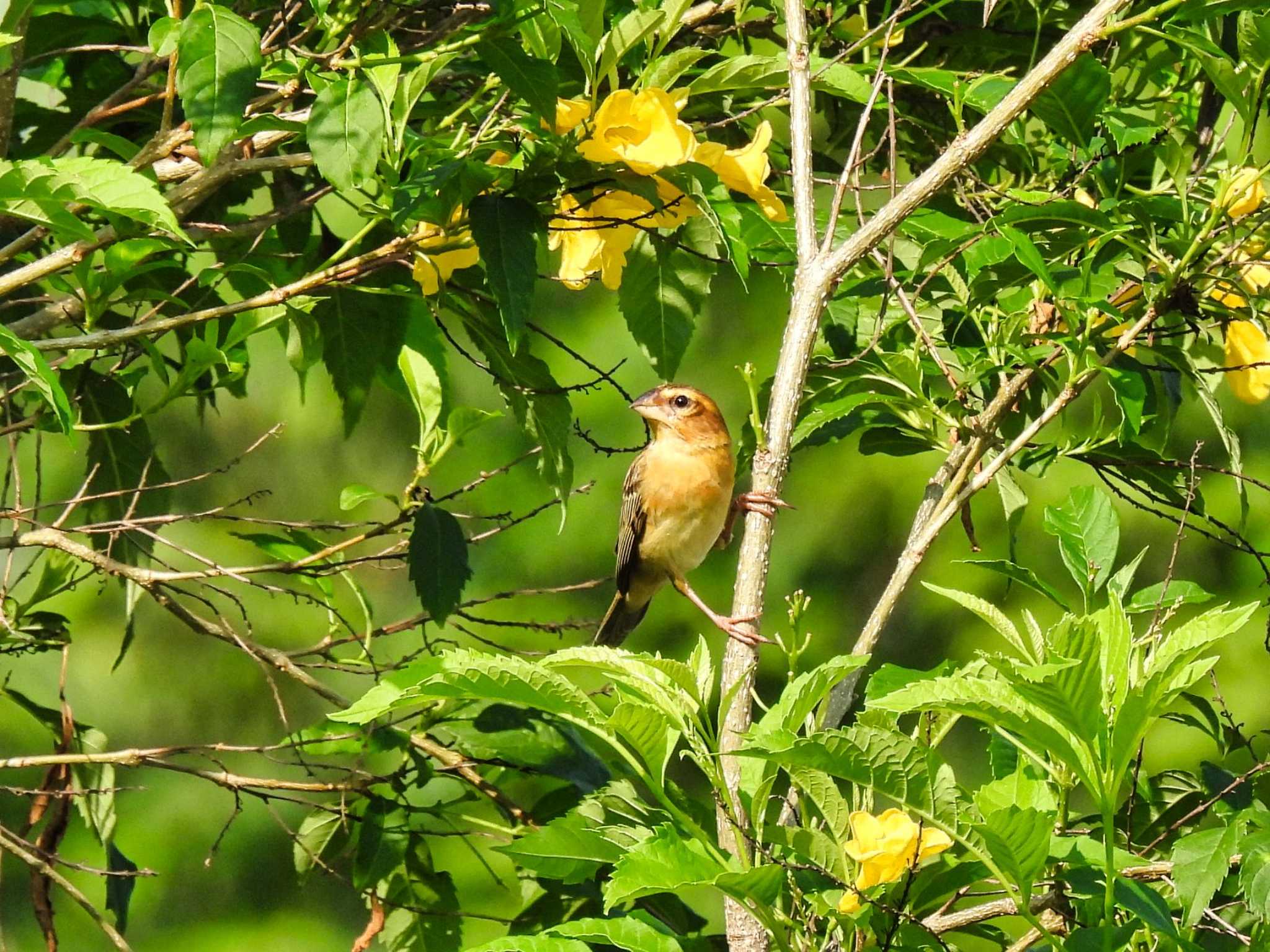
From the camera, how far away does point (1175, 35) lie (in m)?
1.95

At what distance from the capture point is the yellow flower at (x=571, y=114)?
1.99m

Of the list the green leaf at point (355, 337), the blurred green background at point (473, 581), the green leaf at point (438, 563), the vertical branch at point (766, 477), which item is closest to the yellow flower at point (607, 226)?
the vertical branch at point (766, 477)

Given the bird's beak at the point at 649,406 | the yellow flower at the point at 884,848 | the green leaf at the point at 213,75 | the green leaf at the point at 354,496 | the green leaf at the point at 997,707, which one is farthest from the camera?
the bird's beak at the point at 649,406

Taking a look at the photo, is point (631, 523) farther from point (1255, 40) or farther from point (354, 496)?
point (1255, 40)

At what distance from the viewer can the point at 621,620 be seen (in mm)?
4676

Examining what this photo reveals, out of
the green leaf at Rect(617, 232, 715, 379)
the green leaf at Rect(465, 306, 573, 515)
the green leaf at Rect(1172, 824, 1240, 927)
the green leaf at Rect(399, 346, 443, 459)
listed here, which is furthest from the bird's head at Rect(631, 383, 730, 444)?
the green leaf at Rect(1172, 824, 1240, 927)

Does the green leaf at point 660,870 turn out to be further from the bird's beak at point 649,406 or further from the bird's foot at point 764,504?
the bird's beak at point 649,406

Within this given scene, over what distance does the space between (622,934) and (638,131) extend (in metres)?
1.02

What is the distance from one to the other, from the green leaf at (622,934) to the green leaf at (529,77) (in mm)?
1007

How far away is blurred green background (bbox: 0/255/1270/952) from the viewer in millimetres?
6621

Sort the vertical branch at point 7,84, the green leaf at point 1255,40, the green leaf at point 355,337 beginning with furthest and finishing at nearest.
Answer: the green leaf at point 355,337 < the vertical branch at point 7,84 < the green leaf at point 1255,40

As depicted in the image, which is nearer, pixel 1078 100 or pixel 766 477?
pixel 766 477

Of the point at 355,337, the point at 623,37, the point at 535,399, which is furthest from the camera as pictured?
the point at 355,337

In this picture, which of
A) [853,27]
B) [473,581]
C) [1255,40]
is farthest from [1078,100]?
[473,581]
